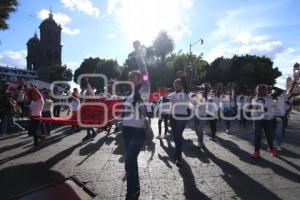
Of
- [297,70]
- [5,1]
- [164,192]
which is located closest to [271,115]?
[297,70]

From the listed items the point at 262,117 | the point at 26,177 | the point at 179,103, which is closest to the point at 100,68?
the point at 262,117

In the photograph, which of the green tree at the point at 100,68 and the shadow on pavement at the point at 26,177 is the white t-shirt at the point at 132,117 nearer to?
the shadow on pavement at the point at 26,177

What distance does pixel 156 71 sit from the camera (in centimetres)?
8200

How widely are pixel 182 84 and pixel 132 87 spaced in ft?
9.46

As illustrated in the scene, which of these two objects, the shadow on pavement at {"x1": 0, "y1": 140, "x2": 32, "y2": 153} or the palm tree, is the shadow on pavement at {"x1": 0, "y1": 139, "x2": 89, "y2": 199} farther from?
the palm tree

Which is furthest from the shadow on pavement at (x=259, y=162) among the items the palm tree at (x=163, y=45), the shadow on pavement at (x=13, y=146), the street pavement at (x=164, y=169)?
the palm tree at (x=163, y=45)

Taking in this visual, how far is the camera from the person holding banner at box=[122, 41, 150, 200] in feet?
17.4

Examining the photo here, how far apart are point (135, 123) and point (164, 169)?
101 inches

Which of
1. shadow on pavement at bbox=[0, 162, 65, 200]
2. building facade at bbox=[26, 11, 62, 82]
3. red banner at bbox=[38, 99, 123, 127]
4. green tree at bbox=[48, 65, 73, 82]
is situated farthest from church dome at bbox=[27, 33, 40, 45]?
shadow on pavement at bbox=[0, 162, 65, 200]

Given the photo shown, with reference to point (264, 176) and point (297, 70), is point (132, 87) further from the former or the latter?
point (297, 70)

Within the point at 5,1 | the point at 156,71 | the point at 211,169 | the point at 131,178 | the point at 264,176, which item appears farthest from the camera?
the point at 156,71

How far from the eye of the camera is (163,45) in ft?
304

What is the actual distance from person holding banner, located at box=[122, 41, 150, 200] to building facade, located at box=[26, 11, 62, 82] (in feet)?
339

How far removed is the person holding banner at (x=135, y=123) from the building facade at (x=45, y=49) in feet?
339
